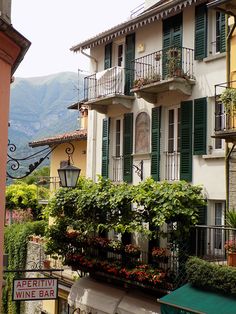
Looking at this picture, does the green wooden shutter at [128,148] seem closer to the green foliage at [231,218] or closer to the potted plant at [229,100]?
the potted plant at [229,100]

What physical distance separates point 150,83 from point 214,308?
723 cm

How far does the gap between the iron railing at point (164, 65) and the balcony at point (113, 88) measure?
1.99ft

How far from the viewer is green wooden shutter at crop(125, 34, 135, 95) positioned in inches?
749

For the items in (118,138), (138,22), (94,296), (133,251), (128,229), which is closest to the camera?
(128,229)

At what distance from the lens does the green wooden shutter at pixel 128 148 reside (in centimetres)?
1895

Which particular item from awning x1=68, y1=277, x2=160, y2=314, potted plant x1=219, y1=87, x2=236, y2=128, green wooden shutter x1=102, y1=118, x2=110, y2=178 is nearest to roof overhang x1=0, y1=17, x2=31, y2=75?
potted plant x1=219, y1=87, x2=236, y2=128

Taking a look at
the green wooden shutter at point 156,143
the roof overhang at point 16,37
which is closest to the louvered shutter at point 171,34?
the green wooden shutter at point 156,143

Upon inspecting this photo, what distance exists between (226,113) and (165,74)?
3703 millimetres

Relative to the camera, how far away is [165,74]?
17172 millimetres

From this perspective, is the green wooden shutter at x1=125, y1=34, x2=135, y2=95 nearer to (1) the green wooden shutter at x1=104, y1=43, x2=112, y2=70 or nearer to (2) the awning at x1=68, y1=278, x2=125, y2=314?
(1) the green wooden shutter at x1=104, y1=43, x2=112, y2=70

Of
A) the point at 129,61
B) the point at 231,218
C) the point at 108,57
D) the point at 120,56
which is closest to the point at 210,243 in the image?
the point at 231,218

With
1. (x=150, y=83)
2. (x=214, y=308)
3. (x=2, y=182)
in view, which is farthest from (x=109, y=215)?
(x=2, y=182)

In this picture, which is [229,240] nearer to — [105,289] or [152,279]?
[152,279]

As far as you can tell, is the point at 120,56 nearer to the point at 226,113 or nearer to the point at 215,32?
the point at 215,32
